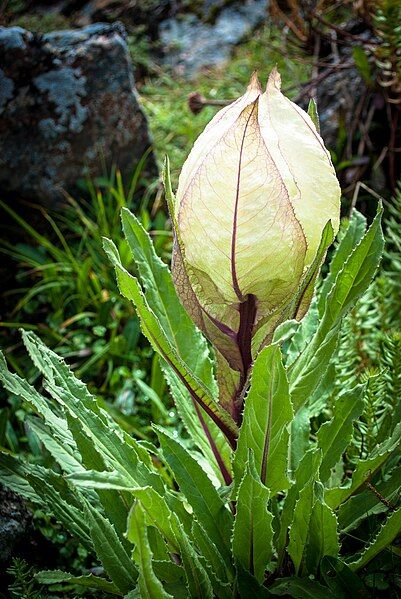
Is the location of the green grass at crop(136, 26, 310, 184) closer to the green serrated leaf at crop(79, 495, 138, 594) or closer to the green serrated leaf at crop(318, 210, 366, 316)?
the green serrated leaf at crop(318, 210, 366, 316)

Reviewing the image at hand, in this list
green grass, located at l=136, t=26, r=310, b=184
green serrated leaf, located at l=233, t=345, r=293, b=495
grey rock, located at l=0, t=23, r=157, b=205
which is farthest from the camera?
green grass, located at l=136, t=26, r=310, b=184

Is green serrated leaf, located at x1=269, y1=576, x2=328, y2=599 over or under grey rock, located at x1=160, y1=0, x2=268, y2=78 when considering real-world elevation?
under

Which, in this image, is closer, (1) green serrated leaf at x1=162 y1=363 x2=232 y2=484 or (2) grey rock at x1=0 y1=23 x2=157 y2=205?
(1) green serrated leaf at x1=162 y1=363 x2=232 y2=484

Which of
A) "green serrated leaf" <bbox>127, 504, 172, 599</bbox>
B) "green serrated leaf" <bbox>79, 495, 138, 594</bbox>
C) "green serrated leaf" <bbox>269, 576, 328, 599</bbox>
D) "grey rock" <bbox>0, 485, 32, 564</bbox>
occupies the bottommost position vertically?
"grey rock" <bbox>0, 485, 32, 564</bbox>

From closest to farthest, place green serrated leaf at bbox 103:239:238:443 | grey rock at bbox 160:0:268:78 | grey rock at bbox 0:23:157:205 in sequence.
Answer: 1. green serrated leaf at bbox 103:239:238:443
2. grey rock at bbox 0:23:157:205
3. grey rock at bbox 160:0:268:78

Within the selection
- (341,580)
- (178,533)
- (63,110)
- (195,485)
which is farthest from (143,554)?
(63,110)

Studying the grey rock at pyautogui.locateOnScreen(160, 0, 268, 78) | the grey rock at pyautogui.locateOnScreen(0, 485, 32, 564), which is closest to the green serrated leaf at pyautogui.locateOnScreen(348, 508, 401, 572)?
the grey rock at pyautogui.locateOnScreen(0, 485, 32, 564)
